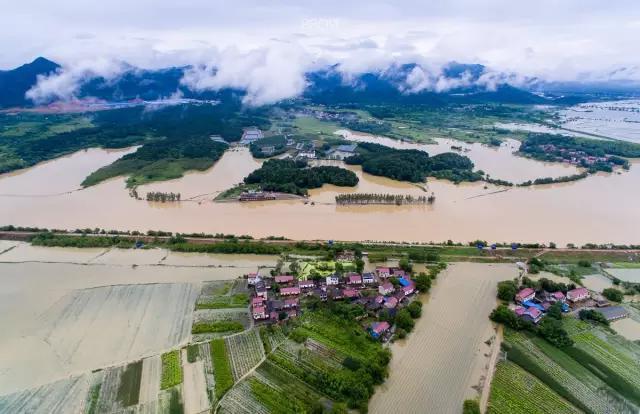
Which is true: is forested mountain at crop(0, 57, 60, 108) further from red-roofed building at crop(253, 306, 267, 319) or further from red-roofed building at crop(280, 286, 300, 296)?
red-roofed building at crop(253, 306, 267, 319)

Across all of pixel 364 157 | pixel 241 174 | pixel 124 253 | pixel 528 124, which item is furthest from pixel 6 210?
pixel 528 124

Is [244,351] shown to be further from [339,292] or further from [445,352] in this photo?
[445,352]

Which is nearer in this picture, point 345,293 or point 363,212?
point 345,293

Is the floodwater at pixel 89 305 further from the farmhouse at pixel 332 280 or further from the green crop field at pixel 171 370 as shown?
the farmhouse at pixel 332 280

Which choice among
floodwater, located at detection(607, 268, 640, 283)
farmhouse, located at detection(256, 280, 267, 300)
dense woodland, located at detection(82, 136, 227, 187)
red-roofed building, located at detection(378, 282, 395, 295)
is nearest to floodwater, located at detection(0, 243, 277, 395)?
farmhouse, located at detection(256, 280, 267, 300)

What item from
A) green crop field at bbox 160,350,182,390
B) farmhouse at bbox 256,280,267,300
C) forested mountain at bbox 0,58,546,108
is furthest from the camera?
forested mountain at bbox 0,58,546,108

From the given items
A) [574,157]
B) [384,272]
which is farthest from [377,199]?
[574,157]

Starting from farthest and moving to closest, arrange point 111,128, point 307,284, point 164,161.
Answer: point 111,128 → point 164,161 → point 307,284

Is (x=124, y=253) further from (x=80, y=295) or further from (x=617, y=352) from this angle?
(x=617, y=352)
